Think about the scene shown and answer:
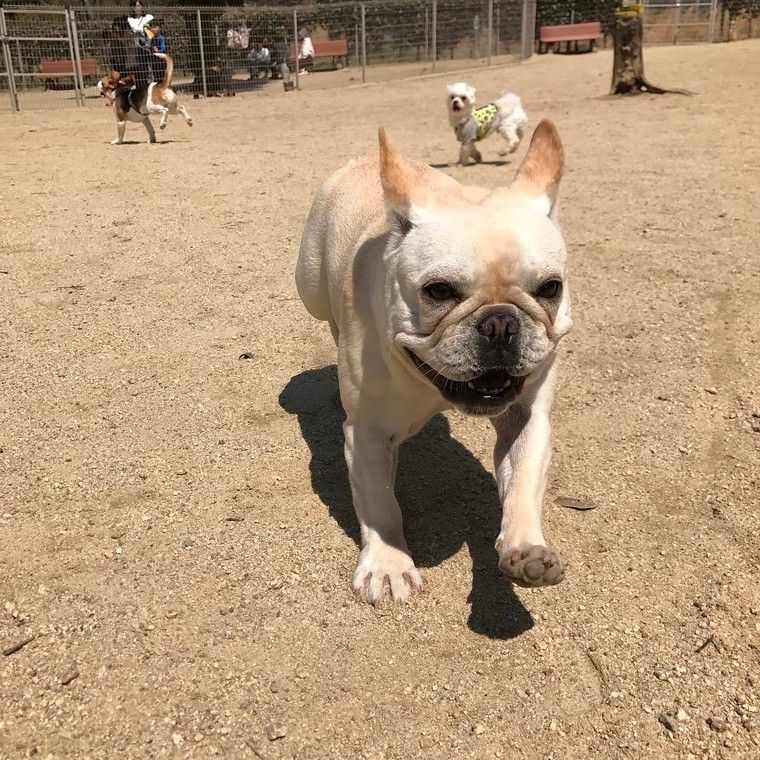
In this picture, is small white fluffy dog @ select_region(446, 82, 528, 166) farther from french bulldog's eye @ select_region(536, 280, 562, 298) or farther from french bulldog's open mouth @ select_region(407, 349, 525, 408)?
french bulldog's open mouth @ select_region(407, 349, 525, 408)

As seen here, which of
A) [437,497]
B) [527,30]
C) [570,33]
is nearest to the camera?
[437,497]

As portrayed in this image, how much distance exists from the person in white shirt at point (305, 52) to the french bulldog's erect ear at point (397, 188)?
23.0m

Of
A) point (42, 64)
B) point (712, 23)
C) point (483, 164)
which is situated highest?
point (712, 23)

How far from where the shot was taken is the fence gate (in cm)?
1859

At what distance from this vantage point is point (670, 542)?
10.3 ft

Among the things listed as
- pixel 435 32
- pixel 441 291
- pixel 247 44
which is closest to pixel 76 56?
pixel 247 44

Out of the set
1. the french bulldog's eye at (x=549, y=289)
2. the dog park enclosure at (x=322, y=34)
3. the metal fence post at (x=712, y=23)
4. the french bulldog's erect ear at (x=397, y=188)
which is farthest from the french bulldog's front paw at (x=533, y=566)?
the metal fence post at (x=712, y=23)

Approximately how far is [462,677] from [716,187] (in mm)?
7341

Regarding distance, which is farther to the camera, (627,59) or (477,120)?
(627,59)

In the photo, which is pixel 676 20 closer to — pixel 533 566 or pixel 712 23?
pixel 712 23

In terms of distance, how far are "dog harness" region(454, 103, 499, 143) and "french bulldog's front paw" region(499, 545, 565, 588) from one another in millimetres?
9145

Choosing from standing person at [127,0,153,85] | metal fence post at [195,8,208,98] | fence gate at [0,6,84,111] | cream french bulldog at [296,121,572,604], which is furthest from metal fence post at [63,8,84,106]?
cream french bulldog at [296,121,572,604]

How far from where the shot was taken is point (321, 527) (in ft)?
10.8

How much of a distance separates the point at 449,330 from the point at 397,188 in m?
0.58
